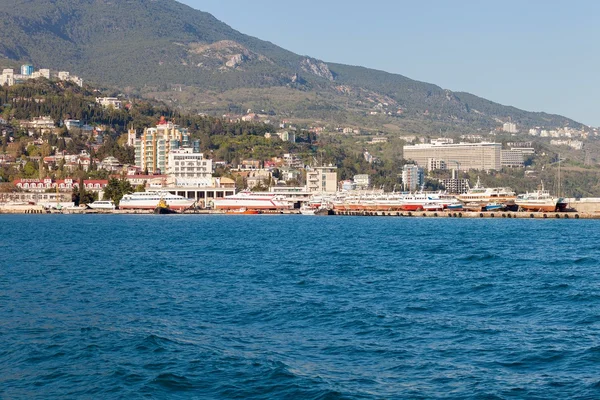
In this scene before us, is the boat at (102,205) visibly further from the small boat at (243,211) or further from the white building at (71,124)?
the white building at (71,124)

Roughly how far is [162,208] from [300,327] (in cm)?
9562

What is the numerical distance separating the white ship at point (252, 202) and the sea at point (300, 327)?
7985 cm

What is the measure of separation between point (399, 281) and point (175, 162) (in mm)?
106597

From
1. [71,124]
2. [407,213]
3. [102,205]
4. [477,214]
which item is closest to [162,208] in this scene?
[102,205]

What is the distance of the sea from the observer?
17.3 meters

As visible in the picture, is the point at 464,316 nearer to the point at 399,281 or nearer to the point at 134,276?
the point at 399,281

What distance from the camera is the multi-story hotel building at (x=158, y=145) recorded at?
146000 millimetres

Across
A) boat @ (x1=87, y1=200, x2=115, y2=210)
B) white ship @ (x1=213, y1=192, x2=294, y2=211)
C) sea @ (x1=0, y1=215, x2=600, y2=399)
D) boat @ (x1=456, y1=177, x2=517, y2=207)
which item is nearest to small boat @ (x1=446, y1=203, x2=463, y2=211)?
boat @ (x1=456, y1=177, x2=517, y2=207)

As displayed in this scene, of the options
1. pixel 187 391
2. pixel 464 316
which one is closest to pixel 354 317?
pixel 464 316

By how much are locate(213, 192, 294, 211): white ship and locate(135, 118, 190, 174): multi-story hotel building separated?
23960 mm

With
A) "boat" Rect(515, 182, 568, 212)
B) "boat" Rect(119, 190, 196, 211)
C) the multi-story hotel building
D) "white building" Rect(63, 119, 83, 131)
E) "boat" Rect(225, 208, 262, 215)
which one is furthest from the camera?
"white building" Rect(63, 119, 83, 131)

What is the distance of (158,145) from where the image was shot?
484 ft

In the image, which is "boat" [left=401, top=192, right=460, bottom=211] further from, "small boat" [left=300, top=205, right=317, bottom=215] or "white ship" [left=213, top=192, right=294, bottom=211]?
"white ship" [left=213, top=192, right=294, bottom=211]

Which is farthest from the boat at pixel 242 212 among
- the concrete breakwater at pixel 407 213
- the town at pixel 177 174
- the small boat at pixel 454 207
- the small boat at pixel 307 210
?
the small boat at pixel 454 207
